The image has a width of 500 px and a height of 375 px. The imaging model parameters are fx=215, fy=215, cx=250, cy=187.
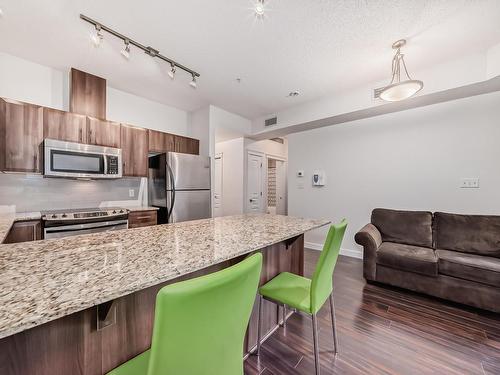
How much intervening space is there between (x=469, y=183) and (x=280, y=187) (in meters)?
4.40

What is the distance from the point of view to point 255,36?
2.17m

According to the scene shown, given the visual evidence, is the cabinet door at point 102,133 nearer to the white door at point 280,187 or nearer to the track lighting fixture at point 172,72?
Result: the track lighting fixture at point 172,72

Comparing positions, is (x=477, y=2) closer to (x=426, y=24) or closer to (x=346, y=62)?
(x=426, y=24)

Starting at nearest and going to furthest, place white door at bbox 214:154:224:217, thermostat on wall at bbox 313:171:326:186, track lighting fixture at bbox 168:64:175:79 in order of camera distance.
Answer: track lighting fixture at bbox 168:64:175:79, thermostat on wall at bbox 313:171:326:186, white door at bbox 214:154:224:217

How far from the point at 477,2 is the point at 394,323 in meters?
2.83

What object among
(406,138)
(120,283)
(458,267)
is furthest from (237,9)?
(458,267)

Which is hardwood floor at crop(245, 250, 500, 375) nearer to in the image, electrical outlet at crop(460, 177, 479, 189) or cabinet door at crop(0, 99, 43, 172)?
electrical outlet at crop(460, 177, 479, 189)

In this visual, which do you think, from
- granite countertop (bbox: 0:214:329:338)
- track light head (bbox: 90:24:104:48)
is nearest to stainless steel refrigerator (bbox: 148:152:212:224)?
track light head (bbox: 90:24:104:48)

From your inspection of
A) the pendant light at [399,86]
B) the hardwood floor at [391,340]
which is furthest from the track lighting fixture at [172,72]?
the hardwood floor at [391,340]

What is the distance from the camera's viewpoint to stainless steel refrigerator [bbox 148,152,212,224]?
3348mm

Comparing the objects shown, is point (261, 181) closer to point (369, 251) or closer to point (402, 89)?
point (369, 251)

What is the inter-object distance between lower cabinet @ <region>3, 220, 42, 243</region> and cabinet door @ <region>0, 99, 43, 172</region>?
2.03 feet

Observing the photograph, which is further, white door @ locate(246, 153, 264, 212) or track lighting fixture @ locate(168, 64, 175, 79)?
white door @ locate(246, 153, 264, 212)

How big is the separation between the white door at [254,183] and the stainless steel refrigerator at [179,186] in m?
1.56
